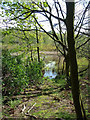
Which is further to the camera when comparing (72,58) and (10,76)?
(10,76)

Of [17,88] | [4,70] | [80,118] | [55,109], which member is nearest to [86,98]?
[55,109]

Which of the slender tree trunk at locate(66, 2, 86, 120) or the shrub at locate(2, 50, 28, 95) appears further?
the shrub at locate(2, 50, 28, 95)

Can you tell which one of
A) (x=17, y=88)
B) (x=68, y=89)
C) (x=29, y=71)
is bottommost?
(x=68, y=89)

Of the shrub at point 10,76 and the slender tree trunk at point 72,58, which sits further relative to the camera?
the shrub at point 10,76

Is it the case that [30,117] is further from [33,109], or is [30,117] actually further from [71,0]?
[71,0]

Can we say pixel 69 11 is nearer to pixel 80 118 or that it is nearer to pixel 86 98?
pixel 80 118

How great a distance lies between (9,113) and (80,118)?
0.98 meters

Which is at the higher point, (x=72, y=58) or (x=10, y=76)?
(x=72, y=58)

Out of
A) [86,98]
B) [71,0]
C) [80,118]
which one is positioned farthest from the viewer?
[86,98]

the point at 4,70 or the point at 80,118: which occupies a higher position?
the point at 4,70

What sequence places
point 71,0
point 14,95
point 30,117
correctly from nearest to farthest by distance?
point 71,0 → point 30,117 → point 14,95

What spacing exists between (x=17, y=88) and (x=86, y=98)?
128 centimetres

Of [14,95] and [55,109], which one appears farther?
[14,95]

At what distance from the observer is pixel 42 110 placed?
161 cm
